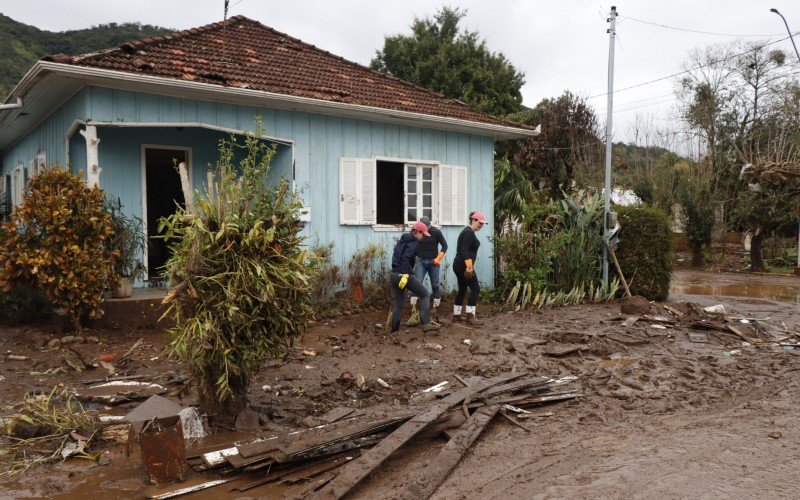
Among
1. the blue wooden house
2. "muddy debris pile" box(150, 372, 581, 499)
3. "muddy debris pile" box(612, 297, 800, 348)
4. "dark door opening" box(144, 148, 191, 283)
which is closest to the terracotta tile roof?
the blue wooden house

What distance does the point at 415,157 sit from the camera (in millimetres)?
12172

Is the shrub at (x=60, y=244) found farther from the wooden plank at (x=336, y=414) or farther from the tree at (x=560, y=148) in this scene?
the tree at (x=560, y=148)

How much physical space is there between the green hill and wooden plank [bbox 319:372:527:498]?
992 inches

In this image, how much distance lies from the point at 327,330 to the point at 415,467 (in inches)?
199

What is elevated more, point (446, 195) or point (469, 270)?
point (446, 195)

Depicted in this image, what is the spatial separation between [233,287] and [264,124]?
5.96m

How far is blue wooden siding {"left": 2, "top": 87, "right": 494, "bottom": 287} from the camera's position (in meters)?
9.36

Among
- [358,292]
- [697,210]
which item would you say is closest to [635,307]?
[358,292]

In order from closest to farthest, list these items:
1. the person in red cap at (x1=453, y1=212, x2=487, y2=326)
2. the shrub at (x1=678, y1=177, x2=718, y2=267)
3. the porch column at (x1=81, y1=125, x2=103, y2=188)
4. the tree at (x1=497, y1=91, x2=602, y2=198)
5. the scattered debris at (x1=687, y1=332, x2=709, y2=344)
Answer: the porch column at (x1=81, y1=125, x2=103, y2=188) < the scattered debris at (x1=687, y1=332, x2=709, y2=344) < the person in red cap at (x1=453, y1=212, x2=487, y2=326) < the shrub at (x1=678, y1=177, x2=718, y2=267) < the tree at (x1=497, y1=91, x2=602, y2=198)

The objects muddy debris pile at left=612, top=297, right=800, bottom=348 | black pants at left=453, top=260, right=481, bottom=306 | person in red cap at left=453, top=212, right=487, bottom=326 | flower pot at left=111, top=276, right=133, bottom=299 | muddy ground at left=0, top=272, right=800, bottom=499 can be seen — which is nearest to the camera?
muddy ground at left=0, top=272, right=800, bottom=499

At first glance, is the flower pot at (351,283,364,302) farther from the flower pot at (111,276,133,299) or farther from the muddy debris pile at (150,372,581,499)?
the muddy debris pile at (150,372,581,499)

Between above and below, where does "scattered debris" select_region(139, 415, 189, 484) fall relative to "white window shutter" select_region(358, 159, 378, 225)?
below

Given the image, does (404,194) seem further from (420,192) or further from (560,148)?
(560,148)

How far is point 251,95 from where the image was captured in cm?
973
